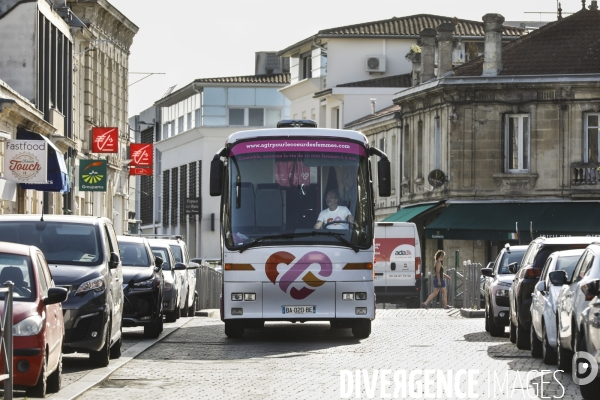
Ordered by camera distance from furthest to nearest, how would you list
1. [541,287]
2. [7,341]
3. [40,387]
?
[541,287]
[40,387]
[7,341]

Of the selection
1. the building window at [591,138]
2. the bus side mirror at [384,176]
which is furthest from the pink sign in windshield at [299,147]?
the building window at [591,138]

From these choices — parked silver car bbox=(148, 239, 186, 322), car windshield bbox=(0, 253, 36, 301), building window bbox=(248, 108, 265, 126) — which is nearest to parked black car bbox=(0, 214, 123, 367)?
car windshield bbox=(0, 253, 36, 301)

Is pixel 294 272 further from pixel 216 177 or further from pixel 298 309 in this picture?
pixel 216 177

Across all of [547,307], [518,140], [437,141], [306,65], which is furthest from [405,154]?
[547,307]

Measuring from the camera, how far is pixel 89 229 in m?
19.9

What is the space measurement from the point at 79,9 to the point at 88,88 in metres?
3.19

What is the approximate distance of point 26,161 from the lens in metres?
43.6

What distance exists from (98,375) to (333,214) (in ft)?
27.5

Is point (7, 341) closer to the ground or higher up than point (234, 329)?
higher up

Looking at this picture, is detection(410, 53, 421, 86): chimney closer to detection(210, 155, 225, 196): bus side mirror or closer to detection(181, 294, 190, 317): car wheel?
detection(181, 294, 190, 317): car wheel

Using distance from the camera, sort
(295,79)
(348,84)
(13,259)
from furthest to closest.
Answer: (295,79)
(348,84)
(13,259)

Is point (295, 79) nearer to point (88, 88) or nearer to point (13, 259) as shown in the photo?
point (88, 88)

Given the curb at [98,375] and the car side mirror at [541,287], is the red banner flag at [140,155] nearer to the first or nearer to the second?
the curb at [98,375]

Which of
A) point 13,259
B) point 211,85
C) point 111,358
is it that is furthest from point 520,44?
point 211,85
